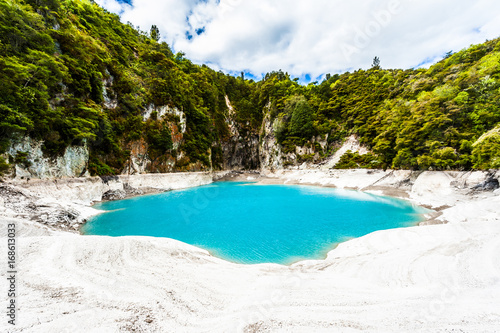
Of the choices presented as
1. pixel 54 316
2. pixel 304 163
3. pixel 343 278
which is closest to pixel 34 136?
pixel 54 316

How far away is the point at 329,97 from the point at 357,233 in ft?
158

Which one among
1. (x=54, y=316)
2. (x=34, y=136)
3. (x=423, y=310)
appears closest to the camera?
(x=54, y=316)

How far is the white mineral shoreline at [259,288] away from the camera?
108 inches

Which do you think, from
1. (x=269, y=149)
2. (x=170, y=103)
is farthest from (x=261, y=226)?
(x=269, y=149)

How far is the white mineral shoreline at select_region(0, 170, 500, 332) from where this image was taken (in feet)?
9.02

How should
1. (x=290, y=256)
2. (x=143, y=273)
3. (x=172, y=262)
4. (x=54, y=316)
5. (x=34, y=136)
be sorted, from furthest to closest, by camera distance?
(x=34, y=136), (x=290, y=256), (x=172, y=262), (x=143, y=273), (x=54, y=316)

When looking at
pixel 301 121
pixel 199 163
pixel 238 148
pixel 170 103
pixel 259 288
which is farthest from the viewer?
pixel 238 148

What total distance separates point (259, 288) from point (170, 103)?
36.6 metres

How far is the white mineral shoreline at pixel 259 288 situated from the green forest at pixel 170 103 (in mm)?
14367

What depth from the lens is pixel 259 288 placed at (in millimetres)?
4320

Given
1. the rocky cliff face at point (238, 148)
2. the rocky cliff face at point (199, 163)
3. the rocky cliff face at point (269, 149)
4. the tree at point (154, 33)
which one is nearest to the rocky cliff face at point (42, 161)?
the rocky cliff face at point (199, 163)

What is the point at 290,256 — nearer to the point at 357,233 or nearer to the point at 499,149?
the point at 357,233

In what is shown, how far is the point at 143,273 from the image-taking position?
472 cm

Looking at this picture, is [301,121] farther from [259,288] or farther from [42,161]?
[42,161]
